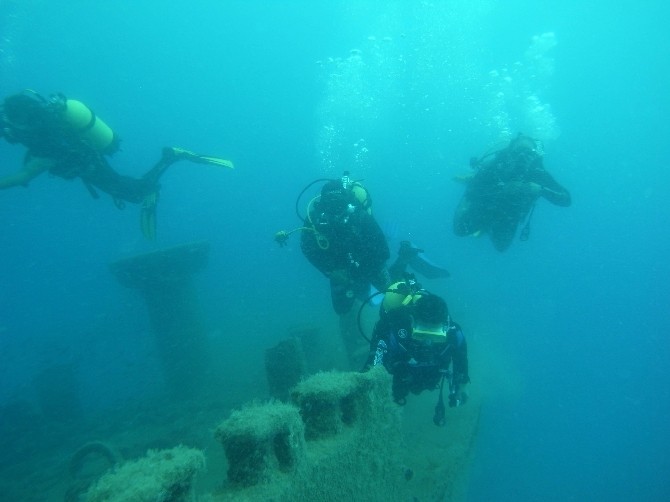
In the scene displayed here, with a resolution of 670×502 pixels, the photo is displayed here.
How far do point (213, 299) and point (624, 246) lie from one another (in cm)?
9077

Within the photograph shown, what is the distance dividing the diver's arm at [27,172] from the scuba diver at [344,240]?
4.39 metres

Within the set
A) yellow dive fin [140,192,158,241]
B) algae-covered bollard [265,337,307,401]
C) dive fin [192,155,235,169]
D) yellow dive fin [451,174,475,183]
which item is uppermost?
dive fin [192,155,235,169]

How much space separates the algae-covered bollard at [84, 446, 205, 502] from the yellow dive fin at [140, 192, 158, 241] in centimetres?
719

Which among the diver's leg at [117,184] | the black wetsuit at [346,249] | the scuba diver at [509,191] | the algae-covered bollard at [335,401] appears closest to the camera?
the algae-covered bollard at [335,401]

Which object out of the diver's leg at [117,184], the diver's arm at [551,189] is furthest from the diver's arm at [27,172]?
the diver's arm at [551,189]

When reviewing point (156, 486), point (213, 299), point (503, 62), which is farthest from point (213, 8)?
point (156, 486)

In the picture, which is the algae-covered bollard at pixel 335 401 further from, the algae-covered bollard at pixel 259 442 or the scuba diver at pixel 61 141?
the scuba diver at pixel 61 141

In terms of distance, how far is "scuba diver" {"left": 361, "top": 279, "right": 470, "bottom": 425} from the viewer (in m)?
3.94

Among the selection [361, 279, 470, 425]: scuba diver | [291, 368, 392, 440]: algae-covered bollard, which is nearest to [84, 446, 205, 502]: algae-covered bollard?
[291, 368, 392, 440]: algae-covered bollard

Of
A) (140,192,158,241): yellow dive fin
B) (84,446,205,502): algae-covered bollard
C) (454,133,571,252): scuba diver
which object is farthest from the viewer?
(140,192,158,241): yellow dive fin

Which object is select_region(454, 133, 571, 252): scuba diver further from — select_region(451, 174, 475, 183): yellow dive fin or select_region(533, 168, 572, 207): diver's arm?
select_region(451, 174, 475, 183): yellow dive fin

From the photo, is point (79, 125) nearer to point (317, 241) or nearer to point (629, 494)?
point (317, 241)

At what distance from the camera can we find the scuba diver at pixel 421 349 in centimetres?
394

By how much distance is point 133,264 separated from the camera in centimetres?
960
